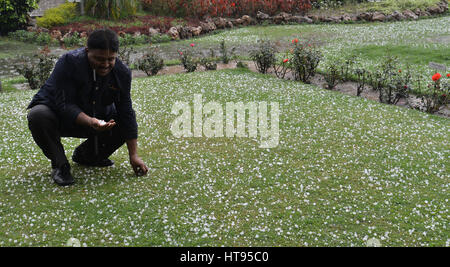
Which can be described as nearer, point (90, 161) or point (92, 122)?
point (92, 122)

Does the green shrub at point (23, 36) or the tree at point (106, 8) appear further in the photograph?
the tree at point (106, 8)

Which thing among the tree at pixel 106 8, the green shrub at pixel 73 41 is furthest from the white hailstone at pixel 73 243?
the tree at pixel 106 8

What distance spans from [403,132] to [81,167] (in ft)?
19.3

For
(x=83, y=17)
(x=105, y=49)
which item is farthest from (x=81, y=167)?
(x=83, y=17)

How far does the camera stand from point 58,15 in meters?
19.1

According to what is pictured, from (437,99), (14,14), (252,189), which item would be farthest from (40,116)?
(14,14)

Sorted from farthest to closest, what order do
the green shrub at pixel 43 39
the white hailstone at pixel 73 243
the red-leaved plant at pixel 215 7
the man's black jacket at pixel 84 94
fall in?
the red-leaved plant at pixel 215 7 < the green shrub at pixel 43 39 < the man's black jacket at pixel 84 94 < the white hailstone at pixel 73 243

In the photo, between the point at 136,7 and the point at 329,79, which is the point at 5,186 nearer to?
the point at 329,79

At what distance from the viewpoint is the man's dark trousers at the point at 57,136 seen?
4836 mm

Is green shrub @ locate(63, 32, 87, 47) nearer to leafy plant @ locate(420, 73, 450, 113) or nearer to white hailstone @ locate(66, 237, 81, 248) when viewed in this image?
leafy plant @ locate(420, 73, 450, 113)

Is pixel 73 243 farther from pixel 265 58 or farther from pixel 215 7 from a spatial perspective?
pixel 215 7

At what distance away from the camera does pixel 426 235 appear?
4.50 m

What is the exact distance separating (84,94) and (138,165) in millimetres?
1215

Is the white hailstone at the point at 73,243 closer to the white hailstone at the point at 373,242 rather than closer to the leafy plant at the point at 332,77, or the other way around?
the white hailstone at the point at 373,242
